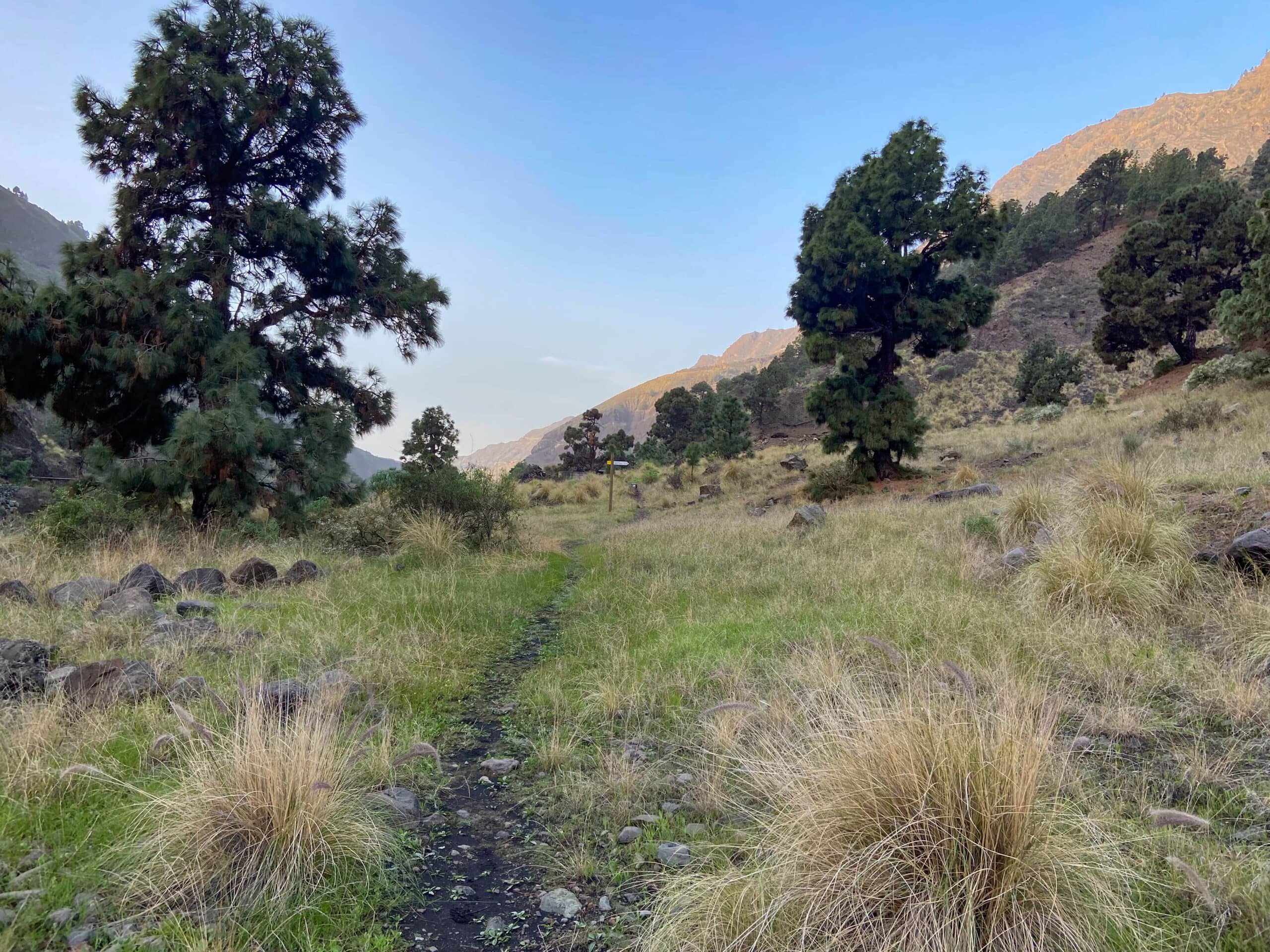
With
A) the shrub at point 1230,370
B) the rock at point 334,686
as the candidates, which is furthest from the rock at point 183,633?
the shrub at point 1230,370

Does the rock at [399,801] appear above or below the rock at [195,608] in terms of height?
below

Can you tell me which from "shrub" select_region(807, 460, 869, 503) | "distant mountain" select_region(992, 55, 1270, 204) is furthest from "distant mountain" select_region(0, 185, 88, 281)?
"distant mountain" select_region(992, 55, 1270, 204)

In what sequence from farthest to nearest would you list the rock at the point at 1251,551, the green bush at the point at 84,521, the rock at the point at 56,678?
the green bush at the point at 84,521 → the rock at the point at 1251,551 → the rock at the point at 56,678

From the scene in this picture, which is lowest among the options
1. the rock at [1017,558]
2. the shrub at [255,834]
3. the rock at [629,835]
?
the rock at [629,835]

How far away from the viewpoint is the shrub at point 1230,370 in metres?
17.4

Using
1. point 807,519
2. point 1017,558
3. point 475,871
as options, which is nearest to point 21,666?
point 475,871

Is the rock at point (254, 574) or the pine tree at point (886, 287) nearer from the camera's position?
the rock at point (254, 574)

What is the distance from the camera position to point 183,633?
5301 millimetres

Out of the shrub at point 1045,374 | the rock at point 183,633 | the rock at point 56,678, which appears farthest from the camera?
the shrub at point 1045,374

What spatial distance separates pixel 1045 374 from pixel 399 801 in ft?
A: 144

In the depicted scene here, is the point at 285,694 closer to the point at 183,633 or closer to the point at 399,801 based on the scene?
the point at 399,801

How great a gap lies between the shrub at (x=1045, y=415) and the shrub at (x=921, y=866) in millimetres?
30023

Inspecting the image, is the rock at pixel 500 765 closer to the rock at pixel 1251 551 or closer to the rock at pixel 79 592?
the rock at pixel 79 592

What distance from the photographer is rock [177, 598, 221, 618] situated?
632cm
